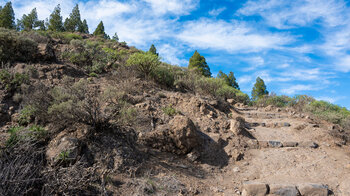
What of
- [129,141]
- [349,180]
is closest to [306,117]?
[349,180]

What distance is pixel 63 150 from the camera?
143 inches

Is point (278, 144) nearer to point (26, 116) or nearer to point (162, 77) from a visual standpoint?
point (162, 77)

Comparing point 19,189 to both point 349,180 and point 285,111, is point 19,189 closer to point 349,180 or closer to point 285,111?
point 349,180

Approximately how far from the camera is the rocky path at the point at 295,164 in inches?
171

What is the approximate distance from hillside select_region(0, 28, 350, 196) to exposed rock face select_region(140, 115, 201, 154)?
0.03 metres

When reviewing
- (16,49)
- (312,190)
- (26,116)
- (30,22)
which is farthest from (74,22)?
(312,190)

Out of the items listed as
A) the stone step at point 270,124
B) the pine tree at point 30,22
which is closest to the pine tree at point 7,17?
the pine tree at point 30,22

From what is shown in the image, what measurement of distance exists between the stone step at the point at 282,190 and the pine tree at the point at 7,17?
29.4 m

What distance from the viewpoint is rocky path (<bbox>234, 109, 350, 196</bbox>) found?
4348 millimetres

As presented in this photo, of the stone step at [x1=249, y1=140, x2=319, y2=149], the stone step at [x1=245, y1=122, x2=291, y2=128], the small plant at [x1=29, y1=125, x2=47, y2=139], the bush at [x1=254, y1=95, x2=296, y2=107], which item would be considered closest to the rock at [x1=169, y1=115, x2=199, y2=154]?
the stone step at [x1=249, y1=140, x2=319, y2=149]

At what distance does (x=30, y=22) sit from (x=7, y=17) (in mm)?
4494

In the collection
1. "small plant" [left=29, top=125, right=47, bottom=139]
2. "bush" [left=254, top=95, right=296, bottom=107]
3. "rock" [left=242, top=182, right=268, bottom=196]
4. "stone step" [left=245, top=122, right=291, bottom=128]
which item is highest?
"bush" [left=254, top=95, right=296, bottom=107]

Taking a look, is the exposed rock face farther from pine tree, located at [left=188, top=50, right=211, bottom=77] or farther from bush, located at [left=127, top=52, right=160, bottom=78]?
pine tree, located at [left=188, top=50, right=211, bottom=77]

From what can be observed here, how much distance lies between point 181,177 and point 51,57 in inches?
306
